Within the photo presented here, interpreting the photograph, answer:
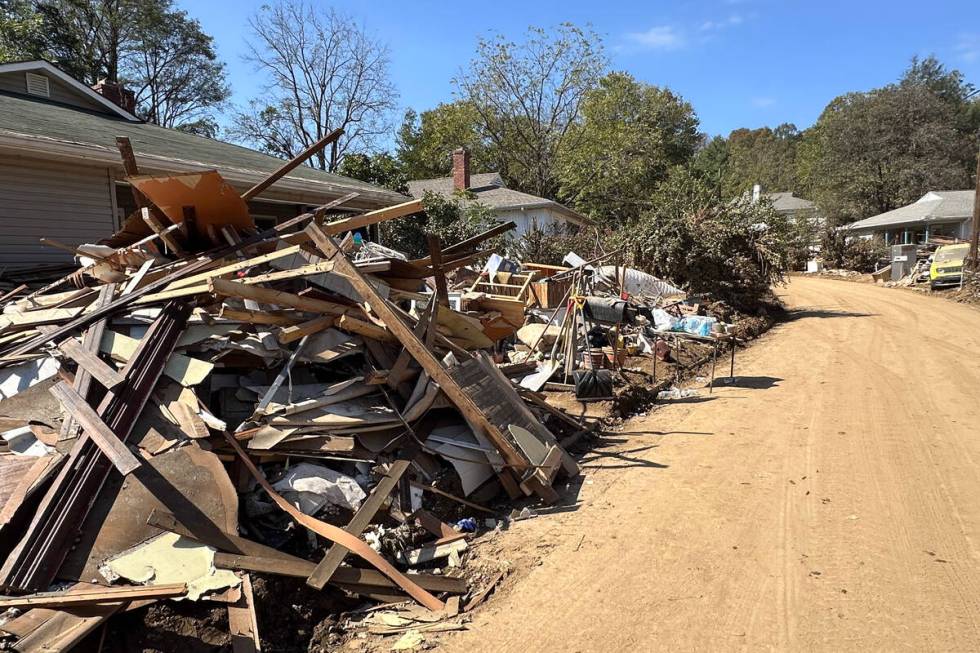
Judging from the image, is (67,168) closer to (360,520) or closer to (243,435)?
(243,435)

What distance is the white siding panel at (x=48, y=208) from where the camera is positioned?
26.9ft

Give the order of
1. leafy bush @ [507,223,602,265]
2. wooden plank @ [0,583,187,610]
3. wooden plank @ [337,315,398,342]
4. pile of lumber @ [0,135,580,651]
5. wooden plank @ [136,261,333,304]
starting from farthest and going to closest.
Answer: leafy bush @ [507,223,602,265] → wooden plank @ [337,315,398,342] → wooden plank @ [136,261,333,304] → pile of lumber @ [0,135,580,651] → wooden plank @ [0,583,187,610]

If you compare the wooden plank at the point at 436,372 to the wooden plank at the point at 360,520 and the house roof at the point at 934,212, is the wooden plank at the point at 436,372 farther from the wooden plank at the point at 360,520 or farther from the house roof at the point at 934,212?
the house roof at the point at 934,212

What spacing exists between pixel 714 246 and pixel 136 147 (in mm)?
14183

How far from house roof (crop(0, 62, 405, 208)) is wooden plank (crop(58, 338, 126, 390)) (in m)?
4.51

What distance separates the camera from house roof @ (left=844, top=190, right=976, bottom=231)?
33.2 meters

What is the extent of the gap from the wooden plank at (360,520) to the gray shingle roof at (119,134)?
7.07 m

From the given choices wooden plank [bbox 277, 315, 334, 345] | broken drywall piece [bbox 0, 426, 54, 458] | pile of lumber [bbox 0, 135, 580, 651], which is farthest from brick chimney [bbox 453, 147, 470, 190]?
broken drywall piece [bbox 0, 426, 54, 458]

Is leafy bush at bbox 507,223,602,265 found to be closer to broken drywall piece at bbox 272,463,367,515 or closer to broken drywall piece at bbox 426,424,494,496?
broken drywall piece at bbox 426,424,494,496

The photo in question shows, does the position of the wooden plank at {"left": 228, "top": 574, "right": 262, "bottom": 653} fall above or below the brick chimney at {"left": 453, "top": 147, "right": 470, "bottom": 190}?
below

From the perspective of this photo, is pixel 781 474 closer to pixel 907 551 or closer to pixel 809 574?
pixel 907 551

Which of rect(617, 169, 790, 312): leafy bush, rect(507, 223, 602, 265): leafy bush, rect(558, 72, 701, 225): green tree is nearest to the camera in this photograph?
rect(617, 169, 790, 312): leafy bush

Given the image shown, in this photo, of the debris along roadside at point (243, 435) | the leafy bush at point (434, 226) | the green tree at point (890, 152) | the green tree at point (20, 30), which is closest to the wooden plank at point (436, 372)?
the debris along roadside at point (243, 435)

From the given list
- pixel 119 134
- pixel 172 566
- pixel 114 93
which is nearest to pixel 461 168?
pixel 114 93
